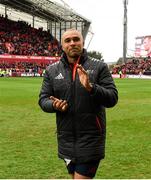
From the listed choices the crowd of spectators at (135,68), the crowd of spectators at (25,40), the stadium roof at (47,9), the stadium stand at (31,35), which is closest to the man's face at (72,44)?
the stadium stand at (31,35)

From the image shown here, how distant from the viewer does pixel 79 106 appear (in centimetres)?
521

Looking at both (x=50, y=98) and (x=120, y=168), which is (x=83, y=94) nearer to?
(x=50, y=98)

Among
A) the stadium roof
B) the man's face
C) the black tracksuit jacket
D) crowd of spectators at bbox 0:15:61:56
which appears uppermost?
the stadium roof

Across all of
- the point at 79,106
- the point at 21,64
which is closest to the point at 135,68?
the point at 21,64

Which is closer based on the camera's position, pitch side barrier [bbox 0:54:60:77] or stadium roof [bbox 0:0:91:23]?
stadium roof [bbox 0:0:91:23]

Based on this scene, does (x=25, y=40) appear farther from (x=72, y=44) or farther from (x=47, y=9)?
(x=72, y=44)

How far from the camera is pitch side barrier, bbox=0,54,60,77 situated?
67438 millimetres

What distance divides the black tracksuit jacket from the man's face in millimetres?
83

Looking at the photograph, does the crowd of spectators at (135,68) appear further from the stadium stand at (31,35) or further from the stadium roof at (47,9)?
the stadium roof at (47,9)

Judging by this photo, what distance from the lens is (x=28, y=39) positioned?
79.2 metres

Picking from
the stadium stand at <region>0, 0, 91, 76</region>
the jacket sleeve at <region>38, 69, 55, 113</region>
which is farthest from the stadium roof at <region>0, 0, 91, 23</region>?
the jacket sleeve at <region>38, 69, 55, 113</region>

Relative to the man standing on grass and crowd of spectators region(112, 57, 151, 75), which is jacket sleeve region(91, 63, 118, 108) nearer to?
the man standing on grass

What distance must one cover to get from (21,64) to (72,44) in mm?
65473

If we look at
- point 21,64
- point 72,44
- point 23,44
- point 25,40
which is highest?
point 25,40
